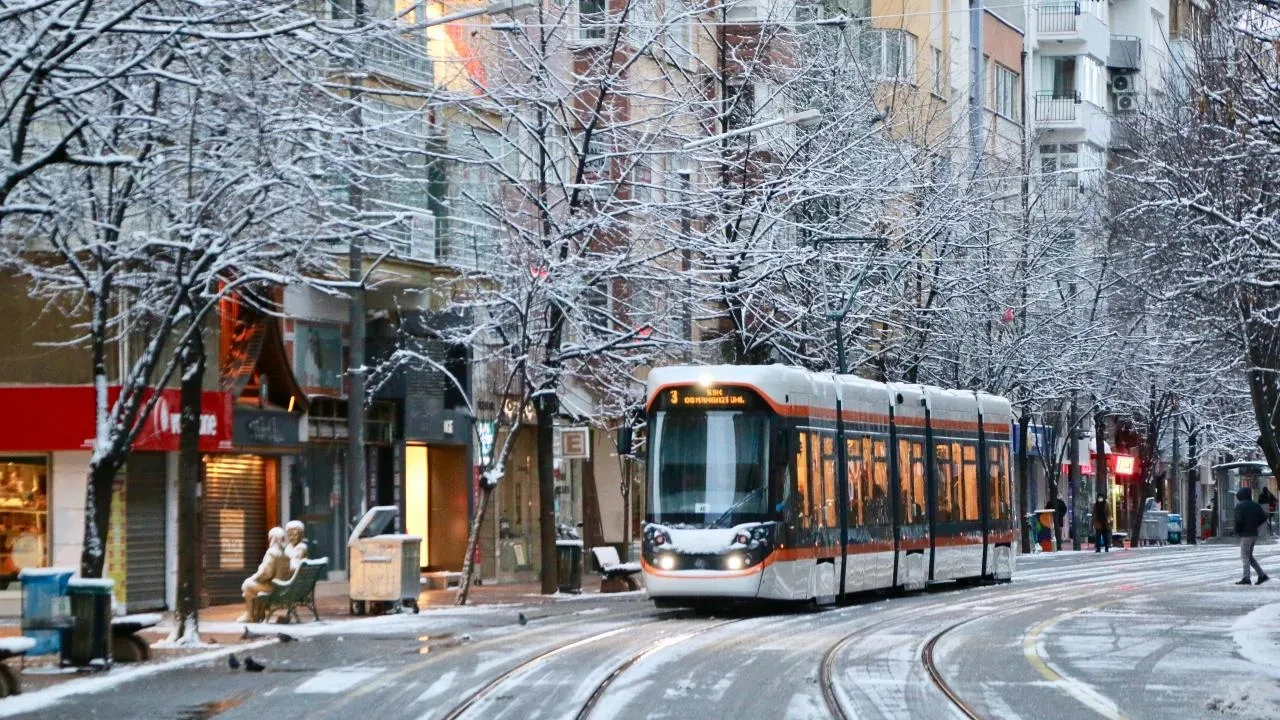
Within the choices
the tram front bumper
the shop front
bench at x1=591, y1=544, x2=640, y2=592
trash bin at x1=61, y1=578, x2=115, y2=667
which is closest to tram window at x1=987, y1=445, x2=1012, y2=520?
bench at x1=591, y1=544, x2=640, y2=592

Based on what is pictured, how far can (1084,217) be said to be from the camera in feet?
221

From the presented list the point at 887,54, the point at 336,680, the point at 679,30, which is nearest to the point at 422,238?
the point at 679,30

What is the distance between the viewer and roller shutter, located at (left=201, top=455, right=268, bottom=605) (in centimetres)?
3644

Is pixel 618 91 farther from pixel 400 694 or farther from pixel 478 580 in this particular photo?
pixel 400 694

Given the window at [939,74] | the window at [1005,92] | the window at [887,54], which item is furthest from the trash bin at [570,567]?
the window at [1005,92]

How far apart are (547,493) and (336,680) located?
17772mm

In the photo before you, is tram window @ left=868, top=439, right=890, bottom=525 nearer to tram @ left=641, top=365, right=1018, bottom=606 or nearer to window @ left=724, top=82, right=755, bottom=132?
tram @ left=641, top=365, right=1018, bottom=606

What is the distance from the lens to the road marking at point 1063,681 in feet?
59.8

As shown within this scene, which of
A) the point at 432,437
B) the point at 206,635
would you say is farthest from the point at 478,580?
the point at 206,635

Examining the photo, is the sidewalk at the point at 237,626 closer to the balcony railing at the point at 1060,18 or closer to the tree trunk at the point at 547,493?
the tree trunk at the point at 547,493

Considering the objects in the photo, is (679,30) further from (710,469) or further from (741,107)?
(710,469)

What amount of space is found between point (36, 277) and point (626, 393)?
17.4 meters

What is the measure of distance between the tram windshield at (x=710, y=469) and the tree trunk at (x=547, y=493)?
294 inches

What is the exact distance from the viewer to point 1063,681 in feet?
67.8
